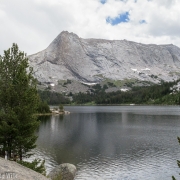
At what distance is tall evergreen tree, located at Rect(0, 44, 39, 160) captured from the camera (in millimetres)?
28859

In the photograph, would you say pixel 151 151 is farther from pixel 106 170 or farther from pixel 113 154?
pixel 106 170

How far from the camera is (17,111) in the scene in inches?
1171

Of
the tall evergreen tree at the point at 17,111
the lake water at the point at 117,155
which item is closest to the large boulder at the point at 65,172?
the lake water at the point at 117,155

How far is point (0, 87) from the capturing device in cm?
3092

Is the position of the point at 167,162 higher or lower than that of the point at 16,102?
lower

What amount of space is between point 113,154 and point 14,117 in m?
29.2

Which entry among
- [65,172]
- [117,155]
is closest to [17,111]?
[65,172]

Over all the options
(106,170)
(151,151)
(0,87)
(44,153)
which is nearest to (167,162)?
(151,151)

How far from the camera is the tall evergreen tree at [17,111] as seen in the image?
2886 cm

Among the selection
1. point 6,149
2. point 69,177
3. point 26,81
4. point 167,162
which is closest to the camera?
point 6,149

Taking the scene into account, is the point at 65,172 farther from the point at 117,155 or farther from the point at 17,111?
the point at 117,155

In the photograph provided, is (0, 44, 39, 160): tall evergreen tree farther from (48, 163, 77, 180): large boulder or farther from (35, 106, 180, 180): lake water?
(35, 106, 180, 180): lake water

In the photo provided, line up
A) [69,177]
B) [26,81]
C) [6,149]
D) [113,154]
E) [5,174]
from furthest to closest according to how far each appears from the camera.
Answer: [113,154]
[69,177]
[26,81]
[6,149]
[5,174]

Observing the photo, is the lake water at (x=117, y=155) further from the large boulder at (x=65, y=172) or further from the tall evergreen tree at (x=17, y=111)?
the tall evergreen tree at (x=17, y=111)
